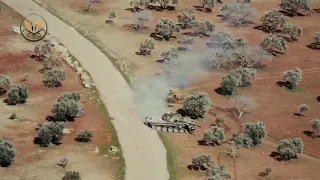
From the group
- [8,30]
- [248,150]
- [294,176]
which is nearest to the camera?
[294,176]

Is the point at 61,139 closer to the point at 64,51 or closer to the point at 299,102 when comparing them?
the point at 64,51

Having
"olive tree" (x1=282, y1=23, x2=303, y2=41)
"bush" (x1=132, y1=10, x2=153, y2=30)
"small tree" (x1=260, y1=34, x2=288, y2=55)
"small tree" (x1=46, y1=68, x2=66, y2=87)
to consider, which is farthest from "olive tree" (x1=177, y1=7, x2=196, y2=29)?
"small tree" (x1=46, y1=68, x2=66, y2=87)

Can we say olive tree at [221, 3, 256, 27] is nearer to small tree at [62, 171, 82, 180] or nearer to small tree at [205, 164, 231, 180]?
small tree at [205, 164, 231, 180]

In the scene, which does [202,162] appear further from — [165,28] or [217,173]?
[165,28]

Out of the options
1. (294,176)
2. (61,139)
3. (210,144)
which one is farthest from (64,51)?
(294,176)

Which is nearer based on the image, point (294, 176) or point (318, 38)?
point (294, 176)

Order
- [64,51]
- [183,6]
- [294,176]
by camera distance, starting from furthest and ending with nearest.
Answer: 1. [183,6]
2. [64,51]
3. [294,176]

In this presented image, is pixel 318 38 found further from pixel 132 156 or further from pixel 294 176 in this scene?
pixel 132 156

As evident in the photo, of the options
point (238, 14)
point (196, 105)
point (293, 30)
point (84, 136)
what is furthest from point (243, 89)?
point (238, 14)
